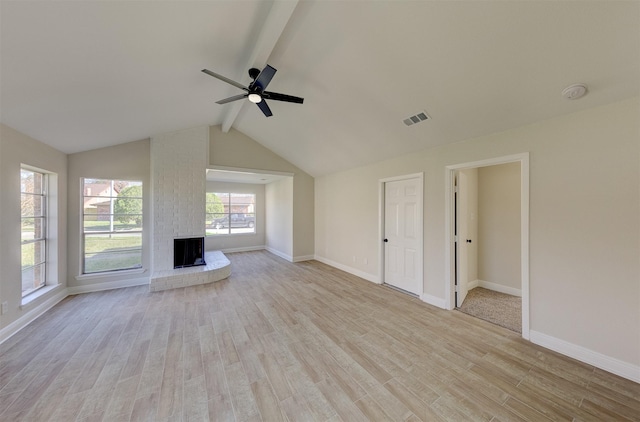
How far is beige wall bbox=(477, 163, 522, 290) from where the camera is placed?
3.94 metres

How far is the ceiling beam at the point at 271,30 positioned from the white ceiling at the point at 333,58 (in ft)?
0.05

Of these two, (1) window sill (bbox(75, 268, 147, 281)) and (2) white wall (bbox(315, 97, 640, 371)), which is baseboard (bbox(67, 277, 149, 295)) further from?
(2) white wall (bbox(315, 97, 640, 371))

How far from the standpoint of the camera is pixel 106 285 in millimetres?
4297

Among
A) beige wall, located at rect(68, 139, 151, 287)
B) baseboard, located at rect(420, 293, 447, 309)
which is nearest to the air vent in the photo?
baseboard, located at rect(420, 293, 447, 309)

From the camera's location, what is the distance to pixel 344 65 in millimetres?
2666

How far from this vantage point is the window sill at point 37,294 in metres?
2.97

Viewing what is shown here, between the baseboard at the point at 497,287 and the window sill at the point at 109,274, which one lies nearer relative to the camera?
the baseboard at the point at 497,287

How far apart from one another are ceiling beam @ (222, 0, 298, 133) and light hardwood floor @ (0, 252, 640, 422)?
10.8 feet

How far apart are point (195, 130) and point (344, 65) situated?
3.83m

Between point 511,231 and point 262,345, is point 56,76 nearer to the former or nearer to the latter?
point 262,345

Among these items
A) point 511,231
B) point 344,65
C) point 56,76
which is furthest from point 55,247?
point 511,231

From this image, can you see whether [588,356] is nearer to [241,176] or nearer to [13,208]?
[13,208]

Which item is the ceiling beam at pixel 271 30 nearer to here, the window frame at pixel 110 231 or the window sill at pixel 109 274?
the window frame at pixel 110 231

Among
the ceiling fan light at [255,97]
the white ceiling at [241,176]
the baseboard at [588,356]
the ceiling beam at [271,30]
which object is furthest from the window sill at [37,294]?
the baseboard at [588,356]
